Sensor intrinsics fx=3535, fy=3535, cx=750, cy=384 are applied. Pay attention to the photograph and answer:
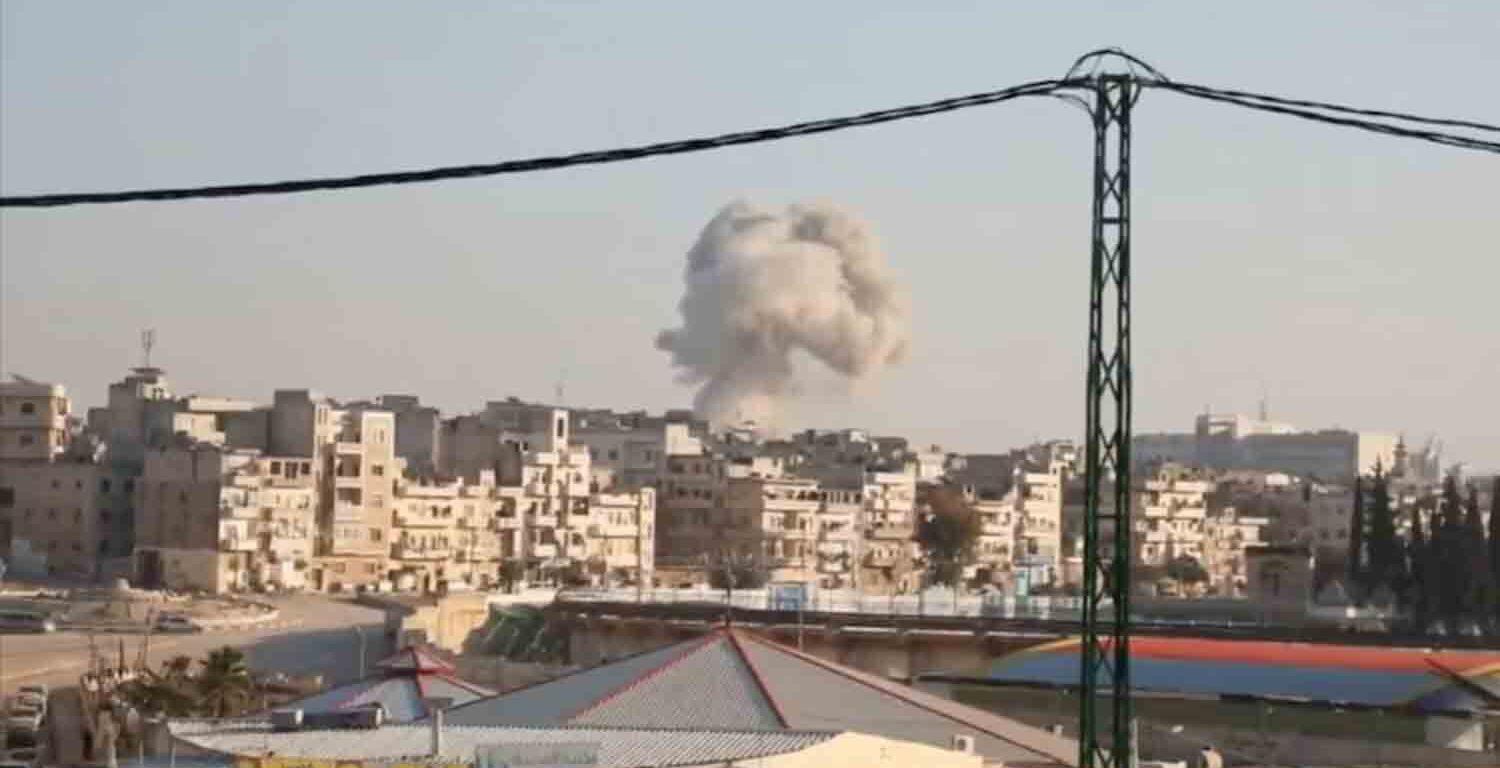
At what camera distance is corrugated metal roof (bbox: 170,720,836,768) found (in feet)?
94.1

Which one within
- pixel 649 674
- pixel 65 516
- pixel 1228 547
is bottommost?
pixel 649 674

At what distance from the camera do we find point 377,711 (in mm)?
32812

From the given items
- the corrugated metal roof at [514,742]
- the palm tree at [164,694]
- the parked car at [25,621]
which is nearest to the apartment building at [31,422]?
the parked car at [25,621]

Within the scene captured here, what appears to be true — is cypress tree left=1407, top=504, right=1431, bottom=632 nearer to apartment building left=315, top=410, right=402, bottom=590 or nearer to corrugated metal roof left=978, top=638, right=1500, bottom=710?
corrugated metal roof left=978, top=638, right=1500, bottom=710

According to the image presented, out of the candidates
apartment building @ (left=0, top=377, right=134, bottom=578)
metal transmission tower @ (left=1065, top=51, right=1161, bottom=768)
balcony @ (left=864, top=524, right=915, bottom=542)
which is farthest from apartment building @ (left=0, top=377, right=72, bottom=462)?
metal transmission tower @ (left=1065, top=51, right=1161, bottom=768)

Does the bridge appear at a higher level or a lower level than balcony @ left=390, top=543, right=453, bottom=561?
lower

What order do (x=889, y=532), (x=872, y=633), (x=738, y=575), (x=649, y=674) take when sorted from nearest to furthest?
1. (x=649, y=674)
2. (x=872, y=633)
3. (x=738, y=575)
4. (x=889, y=532)

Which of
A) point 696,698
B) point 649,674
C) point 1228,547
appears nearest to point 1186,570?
point 1228,547

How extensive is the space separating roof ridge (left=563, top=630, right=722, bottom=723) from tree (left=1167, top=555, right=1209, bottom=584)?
267ft

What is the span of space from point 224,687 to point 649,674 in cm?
1622

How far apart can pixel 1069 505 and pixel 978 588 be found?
13.2m

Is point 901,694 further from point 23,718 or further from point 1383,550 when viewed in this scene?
point 1383,550

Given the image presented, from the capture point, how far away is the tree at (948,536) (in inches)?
4572

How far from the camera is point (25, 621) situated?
7400 centimetres
